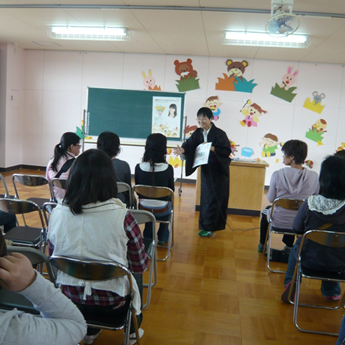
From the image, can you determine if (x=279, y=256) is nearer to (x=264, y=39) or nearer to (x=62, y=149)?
(x=62, y=149)

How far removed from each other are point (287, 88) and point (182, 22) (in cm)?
292

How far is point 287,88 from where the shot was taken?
255 inches

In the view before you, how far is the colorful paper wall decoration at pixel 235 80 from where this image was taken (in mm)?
6508

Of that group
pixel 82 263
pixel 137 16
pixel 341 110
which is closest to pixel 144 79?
pixel 137 16

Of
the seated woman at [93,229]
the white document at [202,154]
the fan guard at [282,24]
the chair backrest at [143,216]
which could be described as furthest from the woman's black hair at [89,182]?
the fan guard at [282,24]

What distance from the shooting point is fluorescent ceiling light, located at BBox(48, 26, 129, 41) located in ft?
16.5

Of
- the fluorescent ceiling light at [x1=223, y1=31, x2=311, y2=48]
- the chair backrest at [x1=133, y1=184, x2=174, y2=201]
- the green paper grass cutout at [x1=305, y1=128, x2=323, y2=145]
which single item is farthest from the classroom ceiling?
the chair backrest at [x1=133, y1=184, x2=174, y2=201]

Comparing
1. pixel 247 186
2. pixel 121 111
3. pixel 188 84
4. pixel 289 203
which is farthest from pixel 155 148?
pixel 188 84

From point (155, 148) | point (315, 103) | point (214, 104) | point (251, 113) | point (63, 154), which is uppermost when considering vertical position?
point (315, 103)

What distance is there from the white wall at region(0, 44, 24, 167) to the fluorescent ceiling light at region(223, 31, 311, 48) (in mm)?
4460

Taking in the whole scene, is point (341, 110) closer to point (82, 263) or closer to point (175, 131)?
point (175, 131)

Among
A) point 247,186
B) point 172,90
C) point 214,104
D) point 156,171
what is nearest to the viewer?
point 156,171

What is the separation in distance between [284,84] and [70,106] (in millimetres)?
4391

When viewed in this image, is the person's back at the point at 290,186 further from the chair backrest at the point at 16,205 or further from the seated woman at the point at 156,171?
the chair backrest at the point at 16,205
